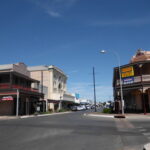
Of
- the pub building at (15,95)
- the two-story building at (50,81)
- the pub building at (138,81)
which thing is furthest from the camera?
the two-story building at (50,81)

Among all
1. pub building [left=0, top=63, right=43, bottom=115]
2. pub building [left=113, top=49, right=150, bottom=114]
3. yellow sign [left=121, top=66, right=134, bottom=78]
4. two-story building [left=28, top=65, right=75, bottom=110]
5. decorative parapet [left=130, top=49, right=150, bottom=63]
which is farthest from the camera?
two-story building [left=28, top=65, right=75, bottom=110]

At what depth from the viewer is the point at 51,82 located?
61344mm

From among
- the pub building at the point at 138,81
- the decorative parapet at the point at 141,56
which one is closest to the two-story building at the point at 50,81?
the decorative parapet at the point at 141,56

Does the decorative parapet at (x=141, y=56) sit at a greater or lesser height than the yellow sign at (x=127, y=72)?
greater

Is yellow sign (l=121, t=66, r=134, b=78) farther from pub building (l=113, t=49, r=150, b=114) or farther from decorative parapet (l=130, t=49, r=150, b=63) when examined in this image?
decorative parapet (l=130, t=49, r=150, b=63)

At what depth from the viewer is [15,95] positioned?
35.9 meters

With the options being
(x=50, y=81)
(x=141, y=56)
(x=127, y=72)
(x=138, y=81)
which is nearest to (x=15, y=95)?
(x=127, y=72)

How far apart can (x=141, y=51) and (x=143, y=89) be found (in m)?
11.4

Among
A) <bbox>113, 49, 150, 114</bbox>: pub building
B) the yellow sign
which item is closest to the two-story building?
the yellow sign

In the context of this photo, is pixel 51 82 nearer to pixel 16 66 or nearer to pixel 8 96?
pixel 16 66

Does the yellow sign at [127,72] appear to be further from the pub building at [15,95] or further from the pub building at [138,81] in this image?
the pub building at [15,95]

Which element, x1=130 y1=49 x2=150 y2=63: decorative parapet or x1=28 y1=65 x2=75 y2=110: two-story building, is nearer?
x1=130 y1=49 x2=150 y2=63: decorative parapet

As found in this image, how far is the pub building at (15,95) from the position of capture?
3581 centimetres

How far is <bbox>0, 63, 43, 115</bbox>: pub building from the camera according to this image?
35.8 metres
